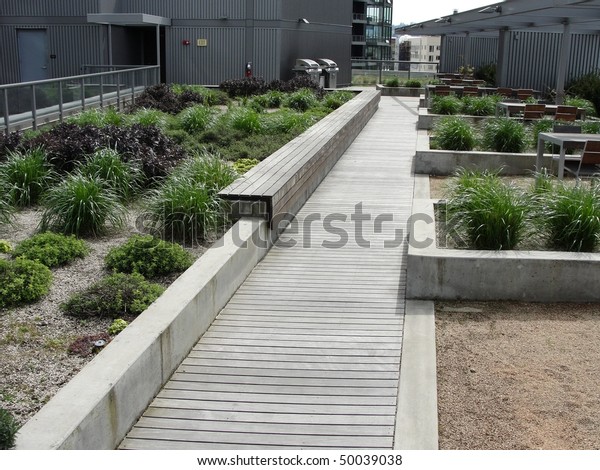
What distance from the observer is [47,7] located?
90.1 ft

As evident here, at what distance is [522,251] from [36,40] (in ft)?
83.6

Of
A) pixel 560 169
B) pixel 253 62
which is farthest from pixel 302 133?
pixel 253 62

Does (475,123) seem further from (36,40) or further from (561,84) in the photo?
(36,40)

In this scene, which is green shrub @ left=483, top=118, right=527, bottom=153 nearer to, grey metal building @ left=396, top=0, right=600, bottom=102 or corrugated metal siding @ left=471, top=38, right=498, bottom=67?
grey metal building @ left=396, top=0, right=600, bottom=102

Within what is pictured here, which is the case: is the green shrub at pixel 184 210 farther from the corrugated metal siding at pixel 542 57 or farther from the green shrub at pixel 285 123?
the corrugated metal siding at pixel 542 57

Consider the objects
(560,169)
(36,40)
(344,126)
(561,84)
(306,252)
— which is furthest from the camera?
(36,40)

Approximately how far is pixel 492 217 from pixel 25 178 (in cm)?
524

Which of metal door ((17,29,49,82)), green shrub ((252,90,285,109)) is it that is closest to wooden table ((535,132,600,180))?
green shrub ((252,90,285,109))

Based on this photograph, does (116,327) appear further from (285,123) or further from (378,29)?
(378,29)

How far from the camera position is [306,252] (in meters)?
7.91

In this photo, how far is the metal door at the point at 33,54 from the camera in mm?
27906

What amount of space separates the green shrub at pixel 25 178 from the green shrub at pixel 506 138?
25.5 feet

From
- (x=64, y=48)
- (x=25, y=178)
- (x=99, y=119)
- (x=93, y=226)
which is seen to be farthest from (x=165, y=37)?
(x=93, y=226)

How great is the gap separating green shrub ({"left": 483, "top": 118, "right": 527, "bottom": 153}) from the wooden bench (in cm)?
268
